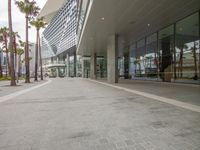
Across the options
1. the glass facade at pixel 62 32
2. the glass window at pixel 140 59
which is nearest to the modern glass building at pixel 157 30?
the glass window at pixel 140 59

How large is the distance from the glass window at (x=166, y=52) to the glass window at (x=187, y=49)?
3.44ft

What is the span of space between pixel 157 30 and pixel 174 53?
151 inches

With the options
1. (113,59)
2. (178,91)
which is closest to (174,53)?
(113,59)

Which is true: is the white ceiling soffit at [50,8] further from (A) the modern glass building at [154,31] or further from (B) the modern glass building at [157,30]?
(B) the modern glass building at [157,30]

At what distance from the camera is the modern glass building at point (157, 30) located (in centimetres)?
1525

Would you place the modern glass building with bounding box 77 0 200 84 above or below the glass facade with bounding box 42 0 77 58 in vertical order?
below

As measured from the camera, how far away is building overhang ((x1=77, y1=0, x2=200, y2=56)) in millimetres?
14453

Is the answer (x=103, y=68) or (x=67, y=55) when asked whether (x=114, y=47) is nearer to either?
(x=103, y=68)

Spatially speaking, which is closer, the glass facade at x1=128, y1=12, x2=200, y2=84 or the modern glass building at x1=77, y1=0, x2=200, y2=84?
the modern glass building at x1=77, y1=0, x2=200, y2=84

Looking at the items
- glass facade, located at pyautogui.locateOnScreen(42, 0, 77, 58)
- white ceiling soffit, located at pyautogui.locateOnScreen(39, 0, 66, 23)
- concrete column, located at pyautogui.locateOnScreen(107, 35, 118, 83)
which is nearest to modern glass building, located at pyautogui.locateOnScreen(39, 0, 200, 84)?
concrete column, located at pyautogui.locateOnScreen(107, 35, 118, 83)

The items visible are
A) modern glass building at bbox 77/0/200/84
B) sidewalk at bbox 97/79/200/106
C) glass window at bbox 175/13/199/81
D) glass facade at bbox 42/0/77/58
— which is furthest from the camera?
glass facade at bbox 42/0/77/58

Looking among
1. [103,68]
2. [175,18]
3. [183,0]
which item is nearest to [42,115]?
[183,0]

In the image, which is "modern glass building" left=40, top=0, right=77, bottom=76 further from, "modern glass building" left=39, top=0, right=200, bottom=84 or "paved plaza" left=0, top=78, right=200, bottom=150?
"paved plaza" left=0, top=78, right=200, bottom=150

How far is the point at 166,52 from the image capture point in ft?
75.9
